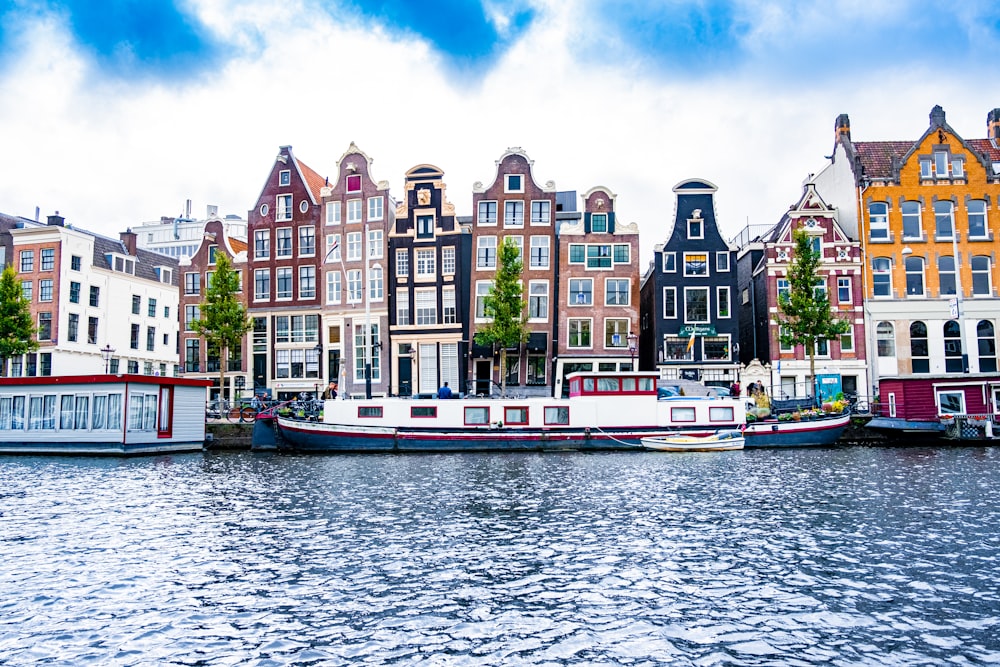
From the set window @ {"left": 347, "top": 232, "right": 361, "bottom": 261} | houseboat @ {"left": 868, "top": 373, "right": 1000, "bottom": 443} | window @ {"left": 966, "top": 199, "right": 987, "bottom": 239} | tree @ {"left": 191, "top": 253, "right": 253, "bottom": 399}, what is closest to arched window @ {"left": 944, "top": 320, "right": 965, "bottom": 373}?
houseboat @ {"left": 868, "top": 373, "right": 1000, "bottom": 443}

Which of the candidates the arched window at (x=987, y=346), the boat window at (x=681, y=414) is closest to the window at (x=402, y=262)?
the boat window at (x=681, y=414)

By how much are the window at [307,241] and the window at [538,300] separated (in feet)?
62.5

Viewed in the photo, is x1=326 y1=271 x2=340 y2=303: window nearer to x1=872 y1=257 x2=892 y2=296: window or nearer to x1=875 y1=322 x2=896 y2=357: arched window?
x1=872 y1=257 x2=892 y2=296: window

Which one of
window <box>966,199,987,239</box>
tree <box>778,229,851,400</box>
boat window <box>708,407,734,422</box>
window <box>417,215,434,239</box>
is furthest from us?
window <box>417,215,434,239</box>

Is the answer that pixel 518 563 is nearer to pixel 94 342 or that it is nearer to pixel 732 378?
pixel 732 378

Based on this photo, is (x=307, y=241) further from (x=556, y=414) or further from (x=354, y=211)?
(x=556, y=414)

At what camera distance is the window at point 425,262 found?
6209 centimetres

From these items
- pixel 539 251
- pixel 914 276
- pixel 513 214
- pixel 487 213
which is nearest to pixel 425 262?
pixel 487 213

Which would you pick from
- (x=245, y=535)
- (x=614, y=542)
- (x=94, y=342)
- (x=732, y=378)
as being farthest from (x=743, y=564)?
(x=94, y=342)

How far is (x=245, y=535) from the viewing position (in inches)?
792

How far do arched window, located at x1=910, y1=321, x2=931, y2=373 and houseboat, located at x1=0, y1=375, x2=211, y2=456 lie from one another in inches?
1973

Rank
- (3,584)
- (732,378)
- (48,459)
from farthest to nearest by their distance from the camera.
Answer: (732,378) < (48,459) < (3,584)

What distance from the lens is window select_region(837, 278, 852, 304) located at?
59250 millimetres

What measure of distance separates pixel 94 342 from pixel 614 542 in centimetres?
6679
